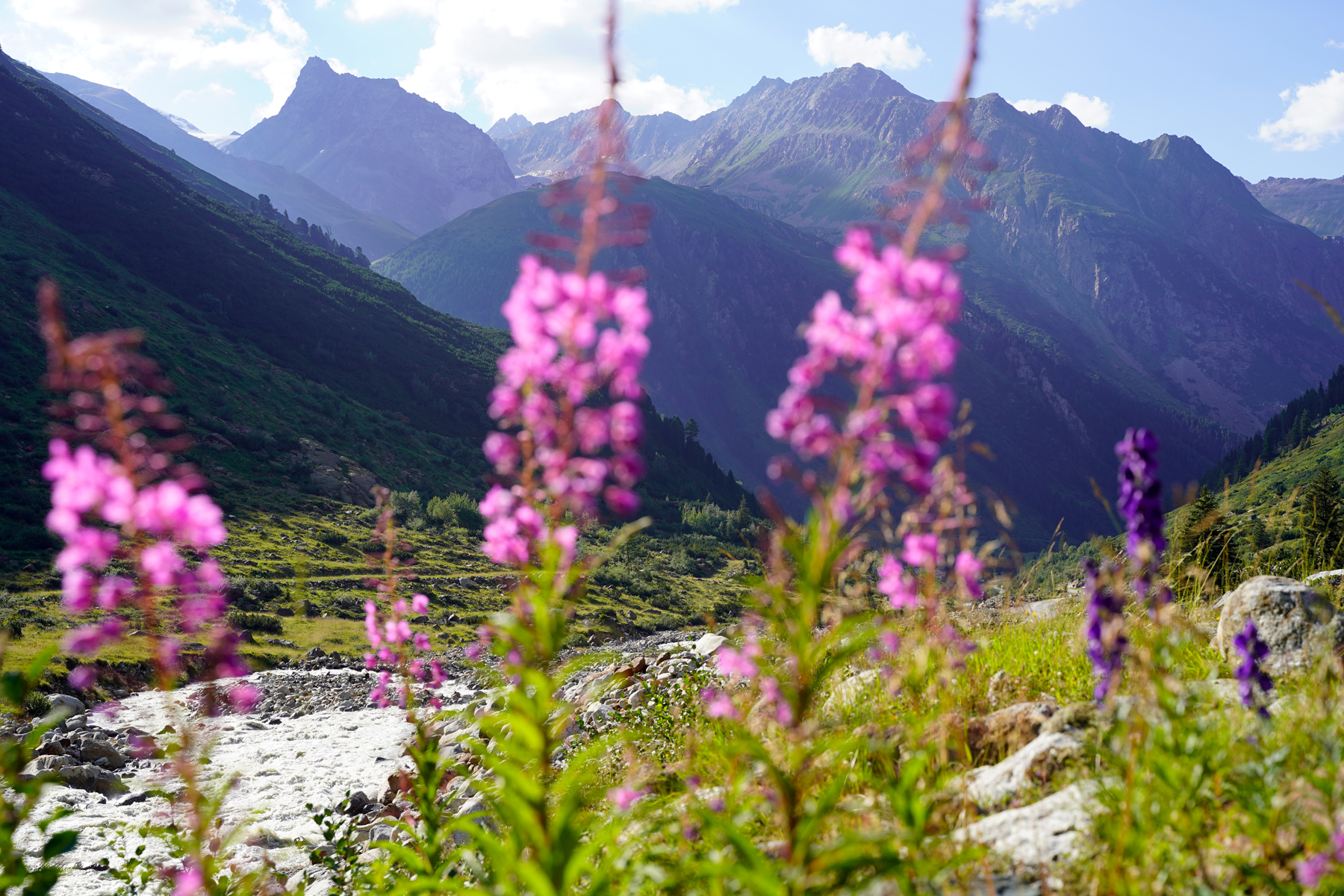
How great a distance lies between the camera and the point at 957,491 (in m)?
4.02

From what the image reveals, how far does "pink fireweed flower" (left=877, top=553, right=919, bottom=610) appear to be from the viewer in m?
4.23

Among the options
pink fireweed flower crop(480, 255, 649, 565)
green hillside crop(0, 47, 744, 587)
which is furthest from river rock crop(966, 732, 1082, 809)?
green hillside crop(0, 47, 744, 587)

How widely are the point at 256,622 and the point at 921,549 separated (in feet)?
109

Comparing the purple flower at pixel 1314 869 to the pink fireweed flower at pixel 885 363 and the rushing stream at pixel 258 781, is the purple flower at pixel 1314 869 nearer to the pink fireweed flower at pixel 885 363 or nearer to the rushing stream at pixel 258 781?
the pink fireweed flower at pixel 885 363

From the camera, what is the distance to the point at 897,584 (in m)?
4.45

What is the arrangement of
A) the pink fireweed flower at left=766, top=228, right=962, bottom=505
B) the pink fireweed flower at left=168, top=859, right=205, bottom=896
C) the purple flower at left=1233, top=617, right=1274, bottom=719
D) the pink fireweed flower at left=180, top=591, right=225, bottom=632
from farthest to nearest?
the purple flower at left=1233, top=617, right=1274, bottom=719 < the pink fireweed flower at left=168, top=859, right=205, bottom=896 < the pink fireweed flower at left=180, top=591, right=225, bottom=632 < the pink fireweed flower at left=766, top=228, right=962, bottom=505

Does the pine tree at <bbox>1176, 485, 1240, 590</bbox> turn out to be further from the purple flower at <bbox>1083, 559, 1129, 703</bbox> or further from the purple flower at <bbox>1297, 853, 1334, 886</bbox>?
the purple flower at <bbox>1297, 853, 1334, 886</bbox>

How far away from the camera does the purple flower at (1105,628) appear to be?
140 inches

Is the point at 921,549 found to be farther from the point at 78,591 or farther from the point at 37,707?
the point at 37,707

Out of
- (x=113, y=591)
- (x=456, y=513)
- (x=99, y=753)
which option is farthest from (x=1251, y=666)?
(x=456, y=513)

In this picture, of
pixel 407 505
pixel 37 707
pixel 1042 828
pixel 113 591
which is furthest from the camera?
pixel 407 505

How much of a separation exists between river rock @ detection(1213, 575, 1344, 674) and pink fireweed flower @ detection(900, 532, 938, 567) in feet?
11.2

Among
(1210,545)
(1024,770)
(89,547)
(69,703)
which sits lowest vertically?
(1024,770)

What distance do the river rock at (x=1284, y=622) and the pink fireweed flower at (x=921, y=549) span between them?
11.2 feet
